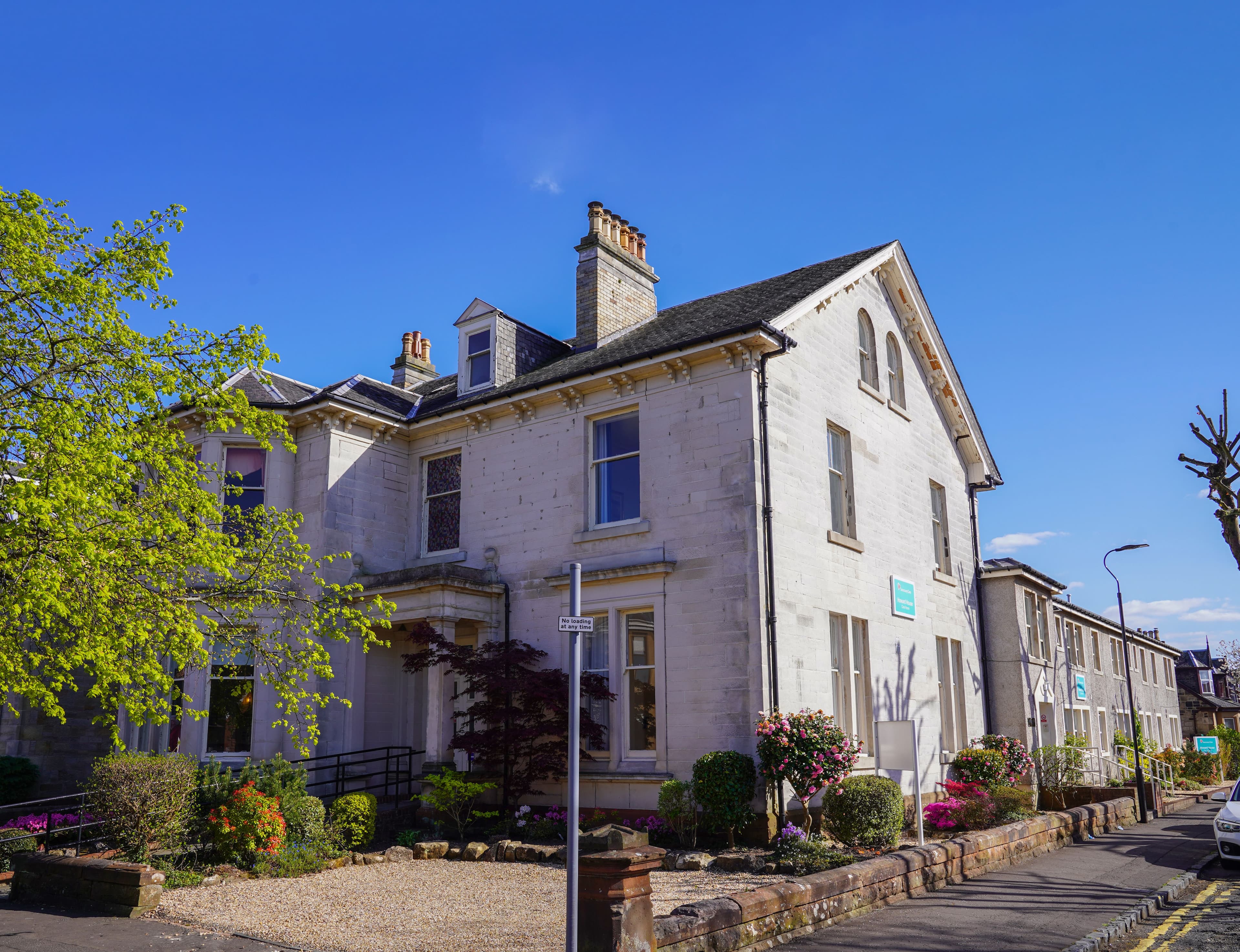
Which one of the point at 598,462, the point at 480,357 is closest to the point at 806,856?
the point at 598,462

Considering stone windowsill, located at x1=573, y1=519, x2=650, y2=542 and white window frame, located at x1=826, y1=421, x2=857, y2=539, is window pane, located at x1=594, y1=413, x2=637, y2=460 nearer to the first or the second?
stone windowsill, located at x1=573, y1=519, x2=650, y2=542

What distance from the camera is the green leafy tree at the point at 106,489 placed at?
926cm

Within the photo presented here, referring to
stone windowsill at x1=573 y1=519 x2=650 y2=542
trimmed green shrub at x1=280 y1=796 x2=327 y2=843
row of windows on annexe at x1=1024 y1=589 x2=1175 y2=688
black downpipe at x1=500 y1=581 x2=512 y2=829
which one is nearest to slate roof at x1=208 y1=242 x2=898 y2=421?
stone windowsill at x1=573 y1=519 x2=650 y2=542

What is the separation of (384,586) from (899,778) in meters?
9.79

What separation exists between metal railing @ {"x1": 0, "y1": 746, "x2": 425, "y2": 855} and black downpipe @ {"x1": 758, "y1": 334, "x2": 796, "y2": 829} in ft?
21.0

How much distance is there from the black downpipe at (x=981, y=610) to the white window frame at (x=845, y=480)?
21.1ft

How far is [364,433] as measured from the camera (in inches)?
750

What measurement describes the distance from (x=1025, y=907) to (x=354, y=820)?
934cm

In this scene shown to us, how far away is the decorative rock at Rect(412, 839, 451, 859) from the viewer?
13.9 m

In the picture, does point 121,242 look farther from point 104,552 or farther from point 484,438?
point 484,438

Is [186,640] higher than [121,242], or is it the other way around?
[121,242]

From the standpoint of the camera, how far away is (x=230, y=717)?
56.5 feet

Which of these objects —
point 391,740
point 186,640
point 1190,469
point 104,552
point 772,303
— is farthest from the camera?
point 1190,469

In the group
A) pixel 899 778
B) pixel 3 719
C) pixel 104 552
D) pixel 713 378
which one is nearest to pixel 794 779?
pixel 899 778
